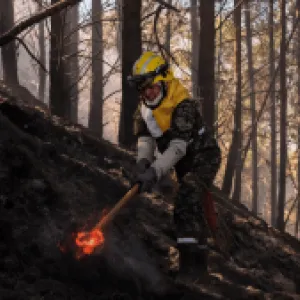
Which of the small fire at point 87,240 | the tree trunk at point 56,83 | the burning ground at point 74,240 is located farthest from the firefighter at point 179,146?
the tree trunk at point 56,83

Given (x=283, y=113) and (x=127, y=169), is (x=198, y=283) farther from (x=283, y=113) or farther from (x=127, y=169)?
(x=283, y=113)

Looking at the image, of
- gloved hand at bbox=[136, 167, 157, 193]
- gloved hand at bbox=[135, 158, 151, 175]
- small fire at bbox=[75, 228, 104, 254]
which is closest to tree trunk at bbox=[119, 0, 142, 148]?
gloved hand at bbox=[135, 158, 151, 175]

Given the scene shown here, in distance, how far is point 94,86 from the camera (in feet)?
55.4

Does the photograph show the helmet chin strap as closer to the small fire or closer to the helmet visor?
the helmet visor

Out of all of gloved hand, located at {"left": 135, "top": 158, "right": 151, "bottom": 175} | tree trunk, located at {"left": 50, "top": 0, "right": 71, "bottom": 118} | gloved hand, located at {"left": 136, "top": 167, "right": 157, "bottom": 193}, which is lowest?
gloved hand, located at {"left": 136, "top": 167, "right": 157, "bottom": 193}

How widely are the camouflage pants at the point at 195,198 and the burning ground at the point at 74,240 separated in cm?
44

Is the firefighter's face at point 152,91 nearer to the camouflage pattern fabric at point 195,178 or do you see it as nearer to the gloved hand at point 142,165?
the camouflage pattern fabric at point 195,178

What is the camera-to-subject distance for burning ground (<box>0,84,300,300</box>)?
12.5ft

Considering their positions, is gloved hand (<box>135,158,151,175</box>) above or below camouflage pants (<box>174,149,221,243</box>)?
above

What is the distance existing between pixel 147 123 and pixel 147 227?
1422 millimetres

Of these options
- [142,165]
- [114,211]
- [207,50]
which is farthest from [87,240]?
[207,50]

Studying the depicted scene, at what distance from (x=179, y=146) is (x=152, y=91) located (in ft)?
1.94

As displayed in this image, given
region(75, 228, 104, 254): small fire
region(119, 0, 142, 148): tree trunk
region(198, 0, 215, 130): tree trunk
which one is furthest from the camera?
region(198, 0, 215, 130): tree trunk

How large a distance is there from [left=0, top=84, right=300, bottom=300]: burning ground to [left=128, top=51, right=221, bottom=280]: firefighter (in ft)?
1.23
